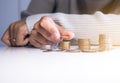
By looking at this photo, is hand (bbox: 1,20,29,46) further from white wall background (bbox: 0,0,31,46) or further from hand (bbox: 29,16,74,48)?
white wall background (bbox: 0,0,31,46)

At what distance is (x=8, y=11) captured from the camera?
251 cm

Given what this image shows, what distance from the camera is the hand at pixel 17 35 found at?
0.78 meters

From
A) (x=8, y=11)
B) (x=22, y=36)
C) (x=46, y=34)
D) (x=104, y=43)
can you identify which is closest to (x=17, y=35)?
(x=22, y=36)

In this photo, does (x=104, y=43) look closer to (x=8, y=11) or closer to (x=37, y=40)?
(x=37, y=40)

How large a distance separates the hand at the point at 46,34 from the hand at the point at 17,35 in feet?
0.13

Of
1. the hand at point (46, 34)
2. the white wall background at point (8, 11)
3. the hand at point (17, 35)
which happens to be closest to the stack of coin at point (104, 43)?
the hand at point (46, 34)

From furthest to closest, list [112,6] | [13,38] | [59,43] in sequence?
[112,6] → [13,38] → [59,43]

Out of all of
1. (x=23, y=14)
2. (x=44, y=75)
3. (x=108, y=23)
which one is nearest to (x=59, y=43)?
(x=108, y=23)

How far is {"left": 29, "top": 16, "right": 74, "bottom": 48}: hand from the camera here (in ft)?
2.17

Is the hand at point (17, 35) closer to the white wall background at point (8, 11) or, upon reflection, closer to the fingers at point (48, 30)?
the fingers at point (48, 30)

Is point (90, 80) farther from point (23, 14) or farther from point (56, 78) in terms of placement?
point (23, 14)

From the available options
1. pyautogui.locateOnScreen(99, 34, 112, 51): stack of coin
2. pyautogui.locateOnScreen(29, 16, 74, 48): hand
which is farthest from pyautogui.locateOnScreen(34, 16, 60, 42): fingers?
pyautogui.locateOnScreen(99, 34, 112, 51): stack of coin

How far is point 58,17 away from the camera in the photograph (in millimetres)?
796

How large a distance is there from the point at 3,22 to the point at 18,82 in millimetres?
2327
